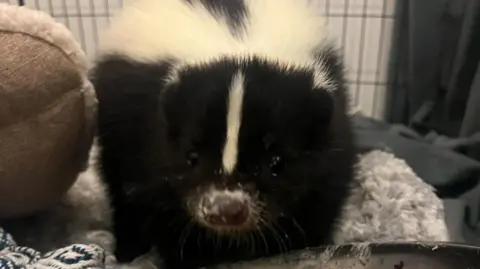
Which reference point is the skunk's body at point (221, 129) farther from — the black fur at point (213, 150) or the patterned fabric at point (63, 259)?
the patterned fabric at point (63, 259)

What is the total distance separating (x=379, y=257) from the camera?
53.9 inches

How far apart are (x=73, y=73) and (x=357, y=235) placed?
0.71 meters

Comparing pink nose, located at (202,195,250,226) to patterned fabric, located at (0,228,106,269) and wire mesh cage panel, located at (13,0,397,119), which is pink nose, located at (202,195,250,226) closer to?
patterned fabric, located at (0,228,106,269)

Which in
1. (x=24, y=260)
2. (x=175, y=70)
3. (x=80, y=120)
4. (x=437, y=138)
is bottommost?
(x=437, y=138)

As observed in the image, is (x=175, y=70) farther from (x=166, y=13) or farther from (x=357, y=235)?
(x=357, y=235)

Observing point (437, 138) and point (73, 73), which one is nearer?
point (73, 73)

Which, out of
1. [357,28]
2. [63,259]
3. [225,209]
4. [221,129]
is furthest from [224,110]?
[357,28]

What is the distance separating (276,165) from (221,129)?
0.37ft

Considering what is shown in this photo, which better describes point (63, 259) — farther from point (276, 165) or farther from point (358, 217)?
point (358, 217)

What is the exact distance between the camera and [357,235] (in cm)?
175

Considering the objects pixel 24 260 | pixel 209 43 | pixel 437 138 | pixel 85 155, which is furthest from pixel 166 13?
pixel 437 138

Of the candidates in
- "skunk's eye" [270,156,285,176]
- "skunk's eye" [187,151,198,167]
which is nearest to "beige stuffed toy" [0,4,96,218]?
"skunk's eye" [187,151,198,167]

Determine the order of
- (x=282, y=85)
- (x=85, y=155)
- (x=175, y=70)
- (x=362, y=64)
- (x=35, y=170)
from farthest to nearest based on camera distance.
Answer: (x=362, y=64), (x=85, y=155), (x=35, y=170), (x=175, y=70), (x=282, y=85)

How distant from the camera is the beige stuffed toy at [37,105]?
4.71 feet
